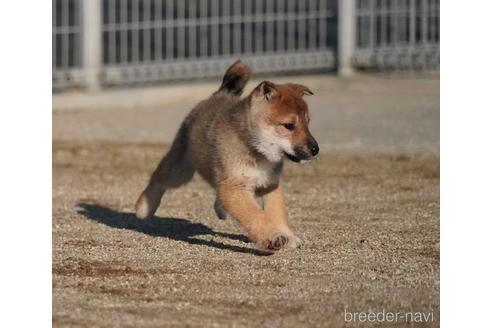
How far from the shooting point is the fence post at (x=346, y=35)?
15.5 meters

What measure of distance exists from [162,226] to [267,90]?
1568 millimetres

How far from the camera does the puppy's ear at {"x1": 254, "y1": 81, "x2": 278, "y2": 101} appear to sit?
743 cm

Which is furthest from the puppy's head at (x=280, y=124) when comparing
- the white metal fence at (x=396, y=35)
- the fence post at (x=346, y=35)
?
the white metal fence at (x=396, y=35)

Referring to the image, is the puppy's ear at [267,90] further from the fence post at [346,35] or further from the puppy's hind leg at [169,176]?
the fence post at [346,35]

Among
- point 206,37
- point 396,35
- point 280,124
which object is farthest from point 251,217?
point 396,35

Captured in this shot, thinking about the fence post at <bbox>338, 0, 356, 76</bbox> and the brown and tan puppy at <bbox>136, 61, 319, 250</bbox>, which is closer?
the brown and tan puppy at <bbox>136, 61, 319, 250</bbox>

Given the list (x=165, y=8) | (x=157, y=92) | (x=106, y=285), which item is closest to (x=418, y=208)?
(x=106, y=285)

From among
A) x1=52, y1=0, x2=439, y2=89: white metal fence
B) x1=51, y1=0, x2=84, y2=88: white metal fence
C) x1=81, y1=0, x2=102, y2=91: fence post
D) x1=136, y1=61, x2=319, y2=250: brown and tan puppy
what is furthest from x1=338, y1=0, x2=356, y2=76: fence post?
x1=136, y1=61, x2=319, y2=250: brown and tan puppy

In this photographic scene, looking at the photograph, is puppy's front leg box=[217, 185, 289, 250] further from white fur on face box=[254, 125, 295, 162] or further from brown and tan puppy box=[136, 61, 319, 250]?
white fur on face box=[254, 125, 295, 162]

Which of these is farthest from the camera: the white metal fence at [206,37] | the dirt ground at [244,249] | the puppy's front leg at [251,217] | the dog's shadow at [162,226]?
the white metal fence at [206,37]

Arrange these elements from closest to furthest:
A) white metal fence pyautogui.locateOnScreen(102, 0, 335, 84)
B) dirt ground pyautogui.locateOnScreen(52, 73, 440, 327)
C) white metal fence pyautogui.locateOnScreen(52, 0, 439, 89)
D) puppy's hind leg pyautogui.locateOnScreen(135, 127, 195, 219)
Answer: dirt ground pyautogui.locateOnScreen(52, 73, 440, 327) → puppy's hind leg pyautogui.locateOnScreen(135, 127, 195, 219) → white metal fence pyautogui.locateOnScreen(52, 0, 439, 89) → white metal fence pyautogui.locateOnScreen(102, 0, 335, 84)

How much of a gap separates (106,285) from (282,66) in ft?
29.9

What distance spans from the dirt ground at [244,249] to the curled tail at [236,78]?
3.03 ft

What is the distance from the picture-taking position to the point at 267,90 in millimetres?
7445
